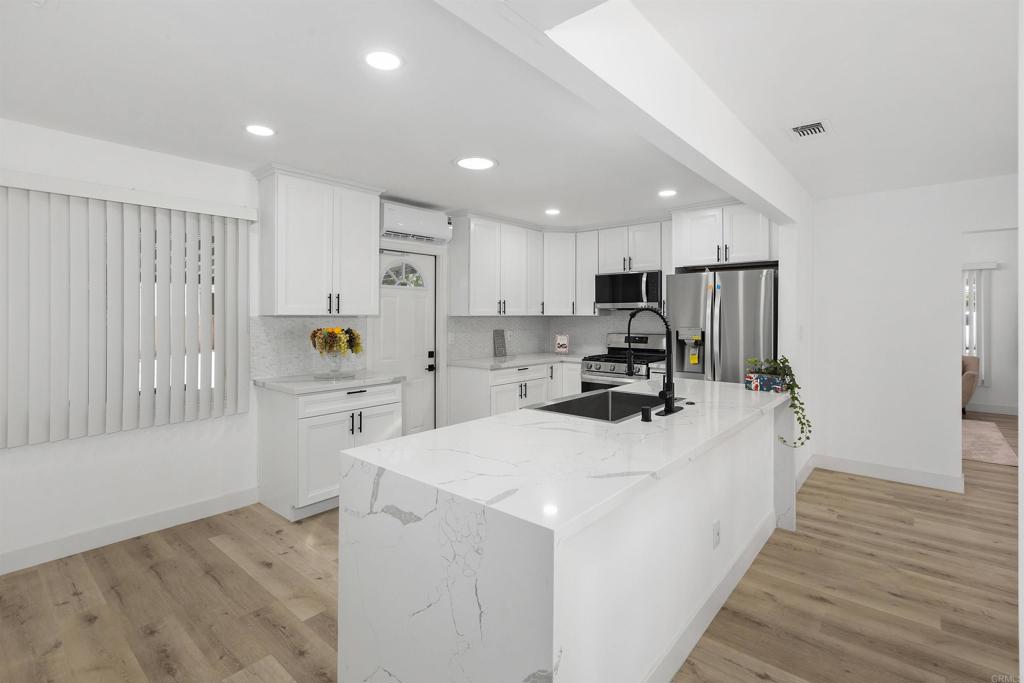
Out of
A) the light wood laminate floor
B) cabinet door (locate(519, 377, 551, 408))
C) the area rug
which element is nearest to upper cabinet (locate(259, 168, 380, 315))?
the light wood laminate floor

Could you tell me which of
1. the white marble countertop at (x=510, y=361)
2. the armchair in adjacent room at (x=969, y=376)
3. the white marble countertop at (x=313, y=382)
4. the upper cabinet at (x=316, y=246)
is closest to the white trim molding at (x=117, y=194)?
the upper cabinet at (x=316, y=246)

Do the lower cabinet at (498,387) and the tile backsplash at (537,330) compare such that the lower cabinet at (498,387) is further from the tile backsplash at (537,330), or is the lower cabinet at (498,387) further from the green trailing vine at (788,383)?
the green trailing vine at (788,383)

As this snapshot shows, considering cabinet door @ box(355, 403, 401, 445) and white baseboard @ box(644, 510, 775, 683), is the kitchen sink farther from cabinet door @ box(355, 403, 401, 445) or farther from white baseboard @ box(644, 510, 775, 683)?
cabinet door @ box(355, 403, 401, 445)

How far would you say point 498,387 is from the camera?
15.8 feet

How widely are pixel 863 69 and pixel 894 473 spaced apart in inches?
138

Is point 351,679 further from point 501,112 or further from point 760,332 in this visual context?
point 760,332

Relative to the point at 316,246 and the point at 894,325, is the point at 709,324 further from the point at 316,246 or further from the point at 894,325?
the point at 316,246

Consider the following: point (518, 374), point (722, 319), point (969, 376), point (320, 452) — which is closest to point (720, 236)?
point (722, 319)

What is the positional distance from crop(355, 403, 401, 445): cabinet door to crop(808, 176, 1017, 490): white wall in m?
3.58

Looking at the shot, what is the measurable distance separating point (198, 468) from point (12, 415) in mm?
1013

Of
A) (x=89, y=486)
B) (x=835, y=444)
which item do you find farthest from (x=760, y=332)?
(x=89, y=486)

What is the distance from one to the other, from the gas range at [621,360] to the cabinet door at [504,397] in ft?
2.51

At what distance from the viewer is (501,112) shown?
8.04 feet

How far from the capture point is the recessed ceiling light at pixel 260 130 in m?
2.63
